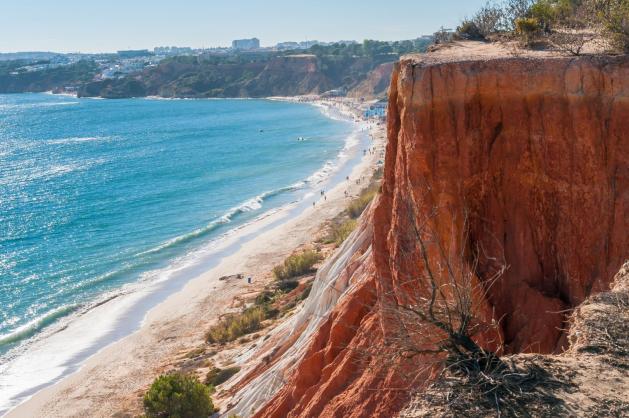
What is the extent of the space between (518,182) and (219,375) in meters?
16.2

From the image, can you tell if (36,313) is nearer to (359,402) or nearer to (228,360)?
(228,360)

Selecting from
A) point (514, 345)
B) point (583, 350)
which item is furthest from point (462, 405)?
point (514, 345)

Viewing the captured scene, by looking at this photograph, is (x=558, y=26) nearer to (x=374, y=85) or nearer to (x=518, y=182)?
(x=518, y=182)

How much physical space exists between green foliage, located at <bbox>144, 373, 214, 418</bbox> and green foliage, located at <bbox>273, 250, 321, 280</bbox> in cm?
1668

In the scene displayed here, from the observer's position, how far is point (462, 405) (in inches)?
268

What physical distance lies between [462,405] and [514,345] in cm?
613

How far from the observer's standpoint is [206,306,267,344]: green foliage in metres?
31.9

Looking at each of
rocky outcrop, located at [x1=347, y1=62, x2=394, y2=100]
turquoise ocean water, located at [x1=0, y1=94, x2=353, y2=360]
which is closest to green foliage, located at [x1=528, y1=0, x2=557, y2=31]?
turquoise ocean water, located at [x1=0, y1=94, x2=353, y2=360]

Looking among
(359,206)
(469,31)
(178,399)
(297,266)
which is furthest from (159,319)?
(469,31)

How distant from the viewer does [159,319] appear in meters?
38.2

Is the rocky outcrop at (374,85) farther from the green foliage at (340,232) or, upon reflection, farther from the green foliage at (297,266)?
the green foliage at (297,266)

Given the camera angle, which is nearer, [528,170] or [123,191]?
[528,170]

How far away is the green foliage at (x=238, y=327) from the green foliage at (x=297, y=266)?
5618mm

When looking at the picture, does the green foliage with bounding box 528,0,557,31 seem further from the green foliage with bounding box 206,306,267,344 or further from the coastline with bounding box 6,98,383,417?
the coastline with bounding box 6,98,383,417
